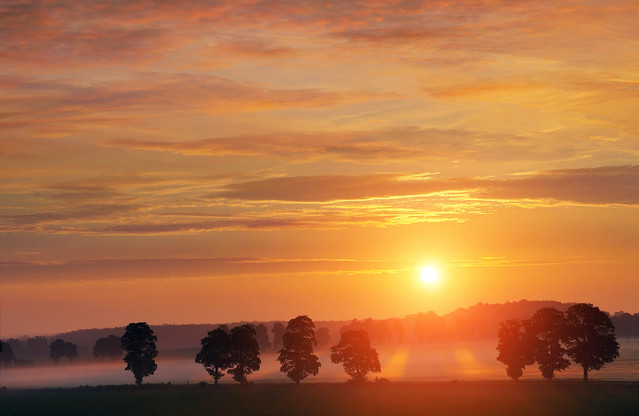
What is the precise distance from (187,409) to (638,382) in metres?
67.5

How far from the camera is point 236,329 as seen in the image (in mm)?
159000

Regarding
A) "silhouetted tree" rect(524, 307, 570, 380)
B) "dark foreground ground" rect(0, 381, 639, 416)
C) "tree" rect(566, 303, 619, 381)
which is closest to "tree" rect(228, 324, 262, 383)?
"dark foreground ground" rect(0, 381, 639, 416)

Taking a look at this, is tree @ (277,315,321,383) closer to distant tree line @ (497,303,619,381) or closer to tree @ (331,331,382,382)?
tree @ (331,331,382,382)

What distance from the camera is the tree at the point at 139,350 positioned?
160250mm

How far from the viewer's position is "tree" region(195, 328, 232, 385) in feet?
507

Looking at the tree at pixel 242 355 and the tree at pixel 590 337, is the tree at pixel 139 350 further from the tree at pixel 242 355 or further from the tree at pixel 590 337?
the tree at pixel 590 337

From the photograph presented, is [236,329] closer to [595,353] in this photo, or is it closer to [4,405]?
[4,405]

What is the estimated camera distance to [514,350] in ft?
490

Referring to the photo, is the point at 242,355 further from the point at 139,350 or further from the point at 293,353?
the point at 139,350

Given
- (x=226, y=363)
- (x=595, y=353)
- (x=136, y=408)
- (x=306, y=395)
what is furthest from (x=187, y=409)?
(x=595, y=353)

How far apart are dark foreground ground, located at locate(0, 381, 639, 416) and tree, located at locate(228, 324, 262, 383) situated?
8.60m

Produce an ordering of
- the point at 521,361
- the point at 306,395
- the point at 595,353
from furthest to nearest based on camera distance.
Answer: the point at 521,361
the point at 595,353
the point at 306,395

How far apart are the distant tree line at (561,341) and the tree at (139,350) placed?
63.3 meters

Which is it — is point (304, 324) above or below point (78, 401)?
above
